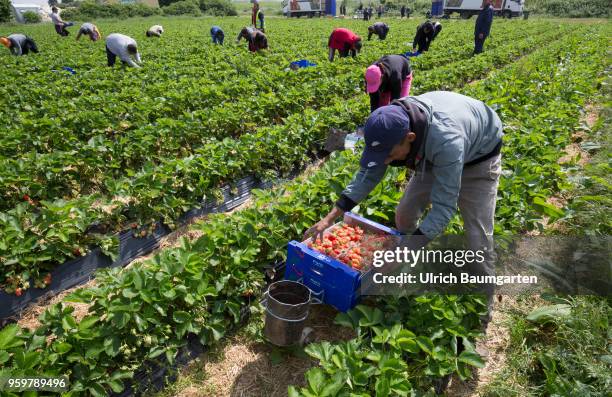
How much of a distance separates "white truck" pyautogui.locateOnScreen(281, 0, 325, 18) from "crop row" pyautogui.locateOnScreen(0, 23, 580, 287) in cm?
5053

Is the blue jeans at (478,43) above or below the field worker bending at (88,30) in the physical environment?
below

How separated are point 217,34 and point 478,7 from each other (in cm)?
3870

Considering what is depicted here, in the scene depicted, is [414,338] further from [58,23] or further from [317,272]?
[58,23]

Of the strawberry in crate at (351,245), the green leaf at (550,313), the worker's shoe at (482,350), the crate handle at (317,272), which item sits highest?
the strawberry in crate at (351,245)

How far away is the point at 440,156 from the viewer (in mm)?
2379

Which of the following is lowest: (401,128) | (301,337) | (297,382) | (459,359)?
(297,382)

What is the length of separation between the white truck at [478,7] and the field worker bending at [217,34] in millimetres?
36371

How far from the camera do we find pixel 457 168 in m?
2.37

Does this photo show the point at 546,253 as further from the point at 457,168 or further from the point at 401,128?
the point at 401,128

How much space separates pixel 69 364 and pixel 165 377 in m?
0.65

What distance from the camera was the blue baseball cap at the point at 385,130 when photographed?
7.47 feet

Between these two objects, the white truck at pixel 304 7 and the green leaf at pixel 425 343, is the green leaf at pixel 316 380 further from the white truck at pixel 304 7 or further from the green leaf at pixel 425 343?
the white truck at pixel 304 7

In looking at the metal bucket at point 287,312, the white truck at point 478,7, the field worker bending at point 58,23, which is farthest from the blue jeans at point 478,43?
the white truck at point 478,7

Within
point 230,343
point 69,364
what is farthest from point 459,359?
point 69,364
